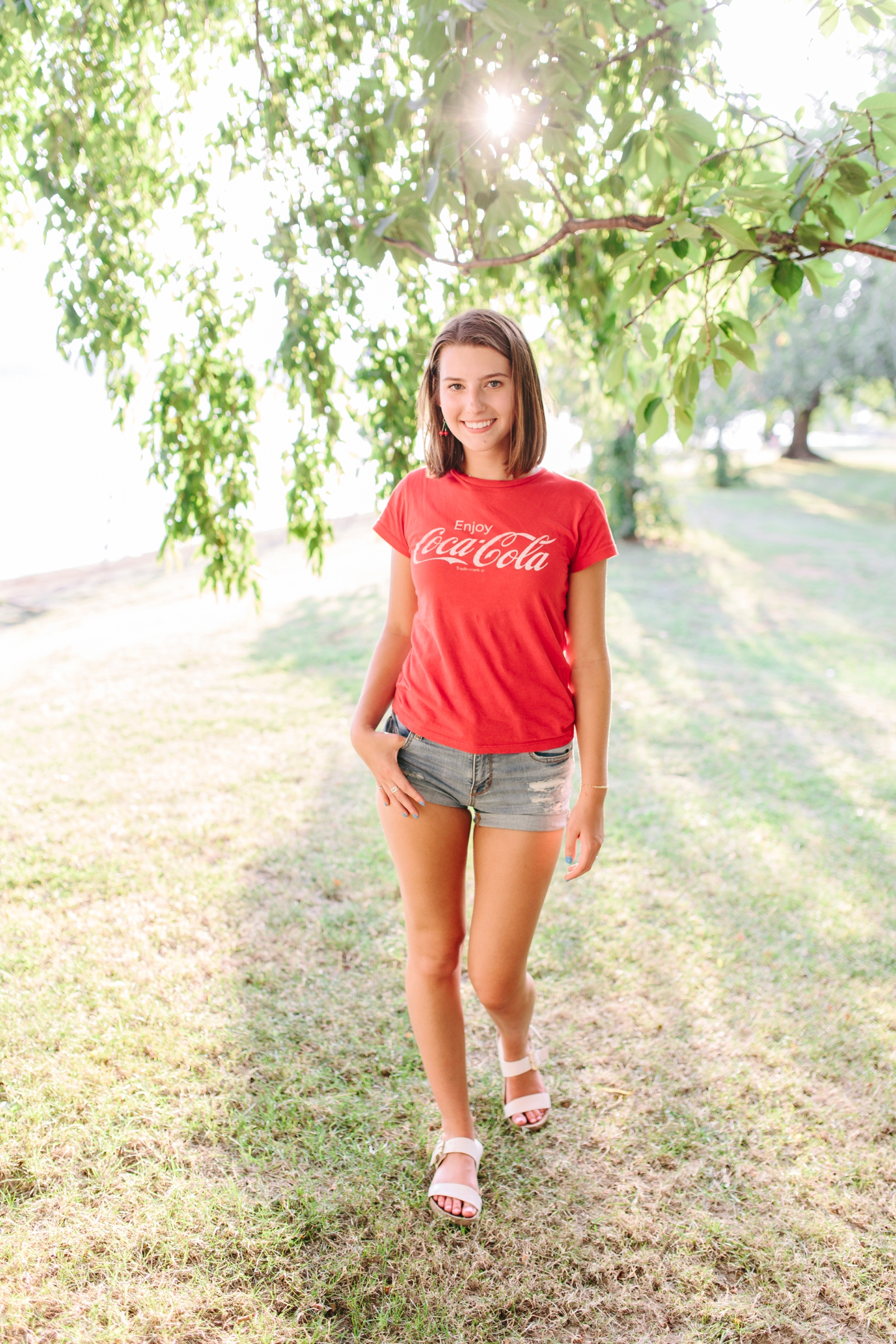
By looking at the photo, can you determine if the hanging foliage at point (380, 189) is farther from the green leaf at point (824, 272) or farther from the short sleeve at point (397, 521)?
the short sleeve at point (397, 521)

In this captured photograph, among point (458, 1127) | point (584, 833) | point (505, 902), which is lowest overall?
point (458, 1127)

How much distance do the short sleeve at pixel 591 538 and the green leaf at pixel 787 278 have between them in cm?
70

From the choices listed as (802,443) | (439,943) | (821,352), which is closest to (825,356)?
(821,352)

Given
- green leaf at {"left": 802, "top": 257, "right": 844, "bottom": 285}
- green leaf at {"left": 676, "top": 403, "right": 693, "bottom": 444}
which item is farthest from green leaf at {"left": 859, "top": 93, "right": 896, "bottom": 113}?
green leaf at {"left": 676, "top": 403, "right": 693, "bottom": 444}

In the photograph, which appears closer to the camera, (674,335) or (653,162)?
(674,335)

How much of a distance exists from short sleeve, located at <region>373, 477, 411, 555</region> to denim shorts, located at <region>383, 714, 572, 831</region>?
48 centimetres

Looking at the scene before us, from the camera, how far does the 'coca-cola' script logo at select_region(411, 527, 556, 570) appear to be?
1.93 metres

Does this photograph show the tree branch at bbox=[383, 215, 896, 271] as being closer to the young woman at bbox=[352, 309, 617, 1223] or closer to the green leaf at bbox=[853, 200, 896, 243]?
the green leaf at bbox=[853, 200, 896, 243]

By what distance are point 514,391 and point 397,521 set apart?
418mm

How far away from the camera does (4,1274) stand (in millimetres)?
1950

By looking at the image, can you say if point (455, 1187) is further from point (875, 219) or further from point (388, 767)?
point (875, 219)

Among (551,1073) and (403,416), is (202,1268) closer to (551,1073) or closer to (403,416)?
(551,1073)

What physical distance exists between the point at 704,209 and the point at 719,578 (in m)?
9.14

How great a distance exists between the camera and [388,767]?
2029mm
